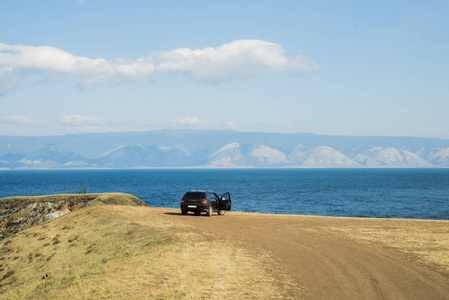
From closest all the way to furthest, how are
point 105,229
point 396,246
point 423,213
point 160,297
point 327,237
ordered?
point 160,297 < point 396,246 < point 327,237 < point 105,229 < point 423,213

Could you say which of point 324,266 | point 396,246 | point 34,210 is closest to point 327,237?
point 396,246

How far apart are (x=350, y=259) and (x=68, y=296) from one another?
33.2ft

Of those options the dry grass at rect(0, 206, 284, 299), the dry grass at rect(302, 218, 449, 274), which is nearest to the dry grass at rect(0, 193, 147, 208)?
the dry grass at rect(0, 206, 284, 299)

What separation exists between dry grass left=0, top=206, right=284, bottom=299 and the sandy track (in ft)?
3.67

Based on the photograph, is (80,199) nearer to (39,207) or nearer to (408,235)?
(39,207)

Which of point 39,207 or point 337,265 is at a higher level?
point 337,265

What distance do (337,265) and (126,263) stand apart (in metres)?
7.63

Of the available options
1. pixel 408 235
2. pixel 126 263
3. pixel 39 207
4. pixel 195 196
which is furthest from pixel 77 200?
pixel 408 235

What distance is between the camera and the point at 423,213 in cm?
6369

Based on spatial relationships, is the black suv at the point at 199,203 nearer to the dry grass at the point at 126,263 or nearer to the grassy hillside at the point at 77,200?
the dry grass at the point at 126,263

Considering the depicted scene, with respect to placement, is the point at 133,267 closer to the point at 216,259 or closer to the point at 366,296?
the point at 216,259

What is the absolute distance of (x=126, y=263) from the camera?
16547 millimetres

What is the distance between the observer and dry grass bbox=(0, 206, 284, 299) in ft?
43.1

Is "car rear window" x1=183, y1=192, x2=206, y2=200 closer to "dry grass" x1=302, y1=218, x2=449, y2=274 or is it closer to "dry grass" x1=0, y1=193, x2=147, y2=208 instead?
"dry grass" x1=302, y1=218, x2=449, y2=274
